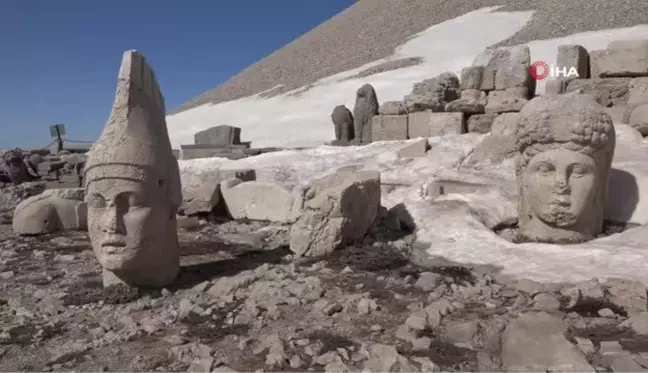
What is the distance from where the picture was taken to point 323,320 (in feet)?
12.6

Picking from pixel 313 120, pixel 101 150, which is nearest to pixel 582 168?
pixel 101 150

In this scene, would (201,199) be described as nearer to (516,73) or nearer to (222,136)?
(516,73)

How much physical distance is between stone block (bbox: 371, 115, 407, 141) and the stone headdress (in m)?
6.83

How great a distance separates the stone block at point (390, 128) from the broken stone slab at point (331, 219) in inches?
196

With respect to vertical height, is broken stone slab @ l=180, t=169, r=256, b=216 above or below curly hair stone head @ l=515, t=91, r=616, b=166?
below

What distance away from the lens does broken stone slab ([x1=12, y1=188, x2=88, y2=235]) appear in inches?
291

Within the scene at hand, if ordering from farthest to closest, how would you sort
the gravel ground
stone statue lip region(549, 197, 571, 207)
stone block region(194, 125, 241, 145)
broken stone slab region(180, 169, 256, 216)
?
1. the gravel ground
2. stone block region(194, 125, 241, 145)
3. broken stone slab region(180, 169, 256, 216)
4. stone statue lip region(549, 197, 571, 207)

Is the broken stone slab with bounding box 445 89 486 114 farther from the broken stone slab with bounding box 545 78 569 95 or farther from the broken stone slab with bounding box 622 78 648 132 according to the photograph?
the broken stone slab with bounding box 622 78 648 132

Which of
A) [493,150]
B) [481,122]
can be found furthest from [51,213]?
[481,122]

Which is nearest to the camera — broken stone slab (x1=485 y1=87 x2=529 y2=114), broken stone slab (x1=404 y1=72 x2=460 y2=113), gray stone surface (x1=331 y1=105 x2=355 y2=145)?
broken stone slab (x1=485 y1=87 x2=529 y2=114)

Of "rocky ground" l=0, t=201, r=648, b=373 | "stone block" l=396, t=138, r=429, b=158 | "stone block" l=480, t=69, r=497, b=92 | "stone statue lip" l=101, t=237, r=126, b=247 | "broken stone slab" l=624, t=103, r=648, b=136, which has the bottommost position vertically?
"rocky ground" l=0, t=201, r=648, b=373

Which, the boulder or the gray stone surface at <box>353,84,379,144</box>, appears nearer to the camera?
the boulder

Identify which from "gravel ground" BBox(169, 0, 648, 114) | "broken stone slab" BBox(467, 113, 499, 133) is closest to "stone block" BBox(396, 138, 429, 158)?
"broken stone slab" BBox(467, 113, 499, 133)

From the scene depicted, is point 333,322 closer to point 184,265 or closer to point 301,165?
point 184,265
